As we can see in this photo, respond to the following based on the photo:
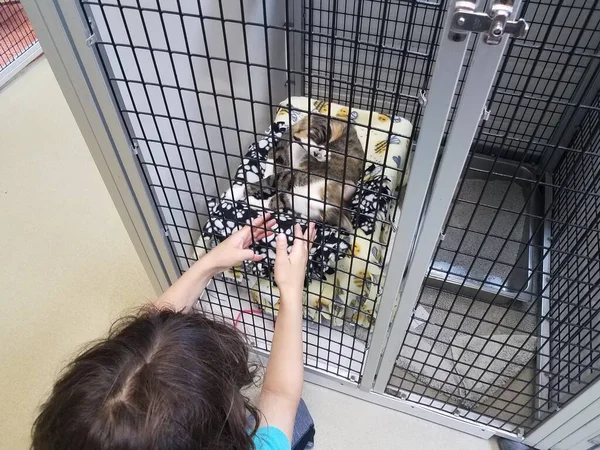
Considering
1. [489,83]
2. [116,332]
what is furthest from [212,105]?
[489,83]

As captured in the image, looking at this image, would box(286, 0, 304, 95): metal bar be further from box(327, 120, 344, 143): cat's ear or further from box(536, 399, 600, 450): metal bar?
box(536, 399, 600, 450): metal bar

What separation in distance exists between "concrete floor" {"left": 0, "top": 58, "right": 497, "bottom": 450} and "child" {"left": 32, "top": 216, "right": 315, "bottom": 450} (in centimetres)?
51

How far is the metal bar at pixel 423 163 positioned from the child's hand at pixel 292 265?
0.53 feet

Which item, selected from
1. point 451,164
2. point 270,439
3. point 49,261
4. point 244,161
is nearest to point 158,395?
point 270,439

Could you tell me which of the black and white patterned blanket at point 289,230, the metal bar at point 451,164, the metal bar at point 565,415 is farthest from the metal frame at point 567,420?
the black and white patterned blanket at point 289,230

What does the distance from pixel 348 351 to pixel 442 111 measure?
85 cm

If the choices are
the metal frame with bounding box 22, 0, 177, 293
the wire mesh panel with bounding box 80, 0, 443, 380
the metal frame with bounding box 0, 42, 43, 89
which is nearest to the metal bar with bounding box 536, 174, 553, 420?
the wire mesh panel with bounding box 80, 0, 443, 380

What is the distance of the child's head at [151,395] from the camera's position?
546mm

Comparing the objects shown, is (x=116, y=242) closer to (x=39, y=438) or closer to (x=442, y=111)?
(x=39, y=438)

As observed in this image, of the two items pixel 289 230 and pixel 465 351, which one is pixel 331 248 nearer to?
pixel 289 230

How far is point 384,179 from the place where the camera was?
42.9 inches

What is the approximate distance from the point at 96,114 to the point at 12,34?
224cm

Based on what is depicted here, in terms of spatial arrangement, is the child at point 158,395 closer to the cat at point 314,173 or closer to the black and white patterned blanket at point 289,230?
the black and white patterned blanket at point 289,230

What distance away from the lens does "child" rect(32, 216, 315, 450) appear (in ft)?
1.80
